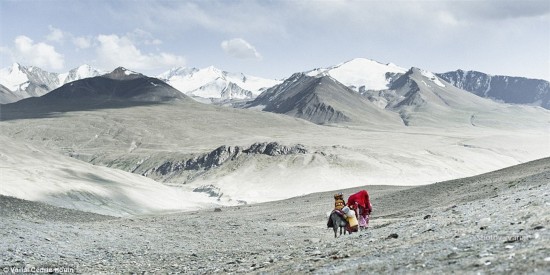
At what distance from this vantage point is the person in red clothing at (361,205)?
809 inches

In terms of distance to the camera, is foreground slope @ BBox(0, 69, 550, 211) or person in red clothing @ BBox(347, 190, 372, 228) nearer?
person in red clothing @ BBox(347, 190, 372, 228)

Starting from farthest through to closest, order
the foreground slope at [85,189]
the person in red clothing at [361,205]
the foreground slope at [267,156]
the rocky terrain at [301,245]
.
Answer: the foreground slope at [267,156] < the foreground slope at [85,189] < the person in red clothing at [361,205] < the rocky terrain at [301,245]

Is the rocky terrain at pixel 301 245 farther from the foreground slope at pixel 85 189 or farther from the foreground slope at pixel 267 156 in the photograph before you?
the foreground slope at pixel 267 156

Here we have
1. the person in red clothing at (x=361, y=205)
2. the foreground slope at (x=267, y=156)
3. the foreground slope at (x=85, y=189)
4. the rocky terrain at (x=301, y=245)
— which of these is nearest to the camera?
the rocky terrain at (x=301, y=245)

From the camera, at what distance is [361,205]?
68.1 ft

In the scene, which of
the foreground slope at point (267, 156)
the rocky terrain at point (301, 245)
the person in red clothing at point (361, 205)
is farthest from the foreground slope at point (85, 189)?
the person in red clothing at point (361, 205)

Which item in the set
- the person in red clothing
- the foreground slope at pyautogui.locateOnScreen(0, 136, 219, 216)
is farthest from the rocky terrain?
the foreground slope at pyautogui.locateOnScreen(0, 136, 219, 216)

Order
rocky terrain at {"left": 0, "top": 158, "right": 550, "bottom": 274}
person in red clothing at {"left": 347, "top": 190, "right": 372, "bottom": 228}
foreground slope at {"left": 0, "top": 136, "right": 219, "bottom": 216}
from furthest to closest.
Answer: foreground slope at {"left": 0, "top": 136, "right": 219, "bottom": 216} < person in red clothing at {"left": 347, "top": 190, "right": 372, "bottom": 228} < rocky terrain at {"left": 0, "top": 158, "right": 550, "bottom": 274}

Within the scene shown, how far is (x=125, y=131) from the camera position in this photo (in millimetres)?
190500

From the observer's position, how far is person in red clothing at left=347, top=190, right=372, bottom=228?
67.4 feet

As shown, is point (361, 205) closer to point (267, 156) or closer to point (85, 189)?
point (85, 189)

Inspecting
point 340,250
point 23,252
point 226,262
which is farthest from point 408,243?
point 23,252

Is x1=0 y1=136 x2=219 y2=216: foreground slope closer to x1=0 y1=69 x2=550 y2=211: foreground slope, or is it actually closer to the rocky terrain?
x1=0 y1=69 x2=550 y2=211: foreground slope

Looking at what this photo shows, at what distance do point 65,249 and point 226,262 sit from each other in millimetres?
5778
